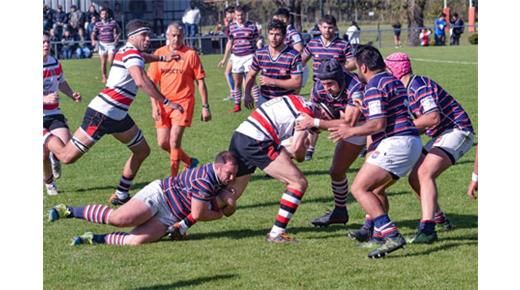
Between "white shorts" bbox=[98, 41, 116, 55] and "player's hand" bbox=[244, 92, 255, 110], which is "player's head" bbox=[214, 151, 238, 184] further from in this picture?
"white shorts" bbox=[98, 41, 116, 55]

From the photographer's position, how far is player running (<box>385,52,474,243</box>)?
27.0ft

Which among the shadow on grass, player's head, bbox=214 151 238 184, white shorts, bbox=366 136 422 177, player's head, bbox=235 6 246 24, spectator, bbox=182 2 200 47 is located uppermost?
spectator, bbox=182 2 200 47

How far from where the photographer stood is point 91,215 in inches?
344

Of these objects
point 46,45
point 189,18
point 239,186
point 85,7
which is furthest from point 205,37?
point 239,186

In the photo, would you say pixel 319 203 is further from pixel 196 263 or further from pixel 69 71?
pixel 69 71

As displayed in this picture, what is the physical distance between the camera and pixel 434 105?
821cm

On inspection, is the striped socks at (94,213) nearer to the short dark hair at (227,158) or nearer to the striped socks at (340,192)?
the short dark hair at (227,158)

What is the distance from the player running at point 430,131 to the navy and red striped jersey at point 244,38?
11.7 metres

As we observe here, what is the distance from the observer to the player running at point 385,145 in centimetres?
772

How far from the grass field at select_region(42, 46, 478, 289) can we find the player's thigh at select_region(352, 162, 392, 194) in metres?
0.60

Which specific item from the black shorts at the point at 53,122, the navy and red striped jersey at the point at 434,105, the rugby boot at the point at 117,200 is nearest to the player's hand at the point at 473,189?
the navy and red striped jersey at the point at 434,105

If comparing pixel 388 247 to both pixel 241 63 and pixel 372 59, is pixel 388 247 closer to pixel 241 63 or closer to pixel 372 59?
pixel 372 59

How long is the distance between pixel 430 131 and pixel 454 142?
31 centimetres

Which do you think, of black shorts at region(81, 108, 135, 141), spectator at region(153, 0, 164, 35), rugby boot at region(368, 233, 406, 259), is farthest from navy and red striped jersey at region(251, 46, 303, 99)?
spectator at region(153, 0, 164, 35)
